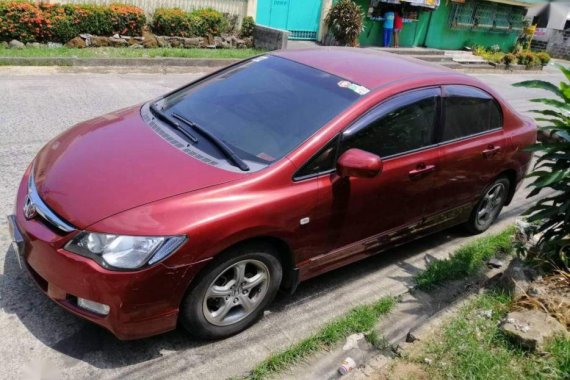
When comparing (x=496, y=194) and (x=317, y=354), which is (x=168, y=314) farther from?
(x=496, y=194)

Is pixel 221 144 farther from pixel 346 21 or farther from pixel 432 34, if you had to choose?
pixel 432 34

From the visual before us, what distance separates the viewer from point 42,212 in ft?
9.91

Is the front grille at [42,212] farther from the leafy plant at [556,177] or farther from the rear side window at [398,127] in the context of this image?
the leafy plant at [556,177]

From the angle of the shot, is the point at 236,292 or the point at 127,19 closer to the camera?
the point at 236,292

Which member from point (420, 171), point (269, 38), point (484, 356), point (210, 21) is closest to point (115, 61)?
point (210, 21)

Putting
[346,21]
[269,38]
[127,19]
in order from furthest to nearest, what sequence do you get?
[346,21] → [269,38] → [127,19]

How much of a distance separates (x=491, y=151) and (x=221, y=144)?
8.61 ft

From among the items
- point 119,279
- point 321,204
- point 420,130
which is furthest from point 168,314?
point 420,130

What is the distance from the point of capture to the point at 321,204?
3.44 metres

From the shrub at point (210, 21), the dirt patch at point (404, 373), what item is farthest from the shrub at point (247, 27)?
the dirt patch at point (404, 373)

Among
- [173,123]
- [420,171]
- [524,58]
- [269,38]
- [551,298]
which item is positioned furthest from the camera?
[524,58]

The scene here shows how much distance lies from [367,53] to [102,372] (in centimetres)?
332

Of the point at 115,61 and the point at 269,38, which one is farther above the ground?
the point at 269,38

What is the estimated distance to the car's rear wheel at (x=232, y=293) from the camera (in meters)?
3.04
